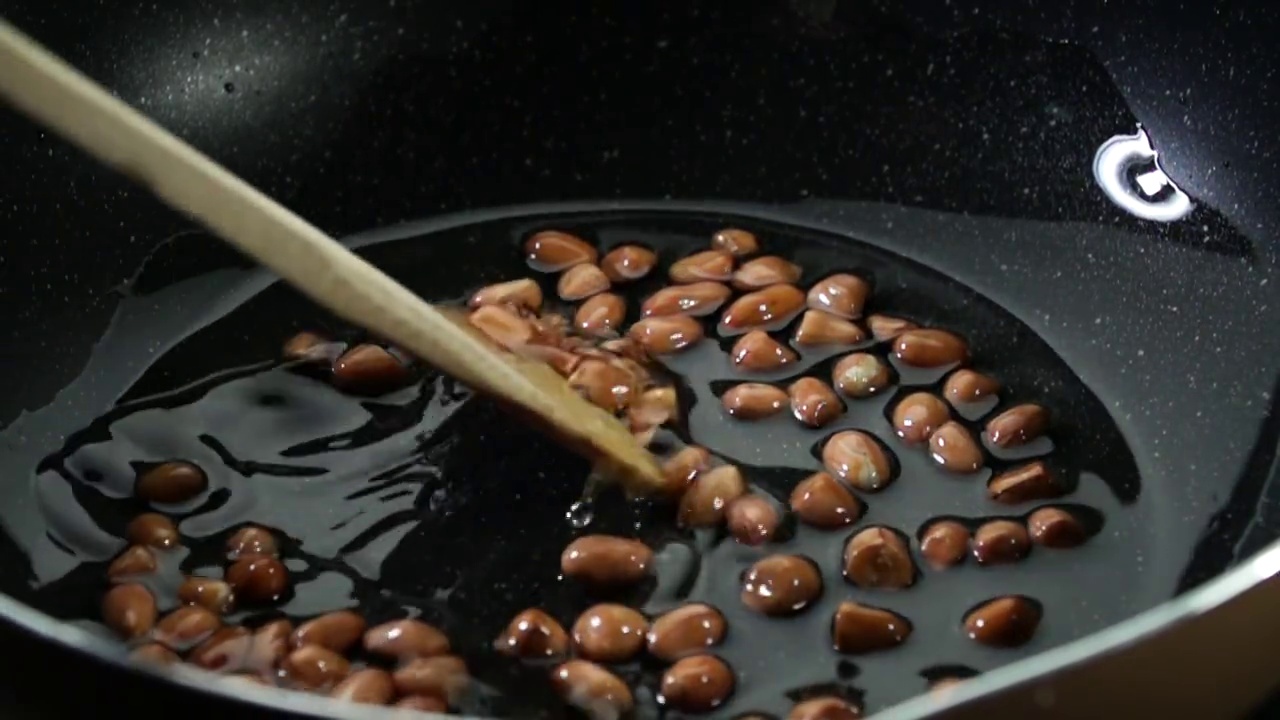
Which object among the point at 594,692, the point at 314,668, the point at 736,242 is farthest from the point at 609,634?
the point at 736,242

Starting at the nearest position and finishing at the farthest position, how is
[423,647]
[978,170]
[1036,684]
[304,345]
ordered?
[1036,684] → [423,647] → [304,345] → [978,170]

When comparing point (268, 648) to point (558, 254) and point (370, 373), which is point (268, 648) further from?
point (558, 254)

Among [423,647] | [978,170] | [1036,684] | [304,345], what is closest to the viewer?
[1036,684]

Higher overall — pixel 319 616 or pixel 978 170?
pixel 978 170

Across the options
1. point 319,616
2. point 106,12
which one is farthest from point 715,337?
point 106,12

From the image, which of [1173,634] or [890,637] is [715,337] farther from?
[1173,634]

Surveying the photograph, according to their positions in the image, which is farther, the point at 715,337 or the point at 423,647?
the point at 715,337
